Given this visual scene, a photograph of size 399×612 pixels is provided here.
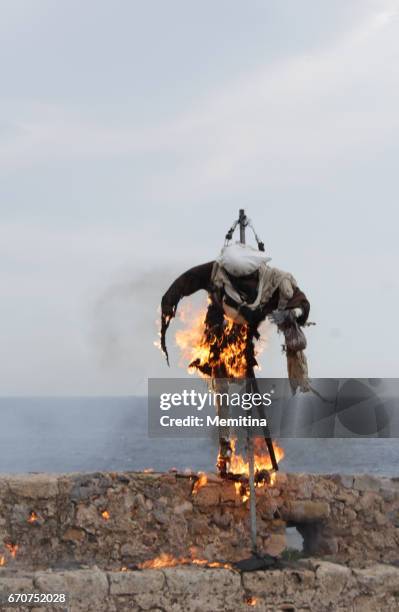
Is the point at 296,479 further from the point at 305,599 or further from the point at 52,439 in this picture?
the point at 52,439

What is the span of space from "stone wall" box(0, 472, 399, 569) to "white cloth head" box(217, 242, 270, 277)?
2.72 metres

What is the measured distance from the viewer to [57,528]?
10.4 m

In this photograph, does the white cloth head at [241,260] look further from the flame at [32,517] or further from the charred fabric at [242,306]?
the flame at [32,517]

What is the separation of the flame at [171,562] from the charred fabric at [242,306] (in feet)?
4.67

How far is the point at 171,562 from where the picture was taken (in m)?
9.89

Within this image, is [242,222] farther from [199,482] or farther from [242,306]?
[199,482]

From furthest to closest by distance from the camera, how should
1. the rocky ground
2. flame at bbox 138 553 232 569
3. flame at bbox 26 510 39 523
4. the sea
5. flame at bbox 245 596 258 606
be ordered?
1. the sea
2. flame at bbox 26 510 39 523
3. flame at bbox 138 553 232 569
4. the rocky ground
5. flame at bbox 245 596 258 606

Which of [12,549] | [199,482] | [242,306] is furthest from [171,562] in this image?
[242,306]

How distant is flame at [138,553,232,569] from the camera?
31.3ft

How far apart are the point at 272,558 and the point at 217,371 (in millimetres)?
2488

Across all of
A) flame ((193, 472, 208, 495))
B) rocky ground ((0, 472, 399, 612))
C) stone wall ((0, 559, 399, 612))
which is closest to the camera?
stone wall ((0, 559, 399, 612))

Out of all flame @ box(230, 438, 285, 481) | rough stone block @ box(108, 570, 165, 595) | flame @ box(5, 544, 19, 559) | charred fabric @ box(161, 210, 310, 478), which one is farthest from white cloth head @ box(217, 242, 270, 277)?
flame @ box(5, 544, 19, 559)

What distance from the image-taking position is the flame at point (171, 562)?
955 cm

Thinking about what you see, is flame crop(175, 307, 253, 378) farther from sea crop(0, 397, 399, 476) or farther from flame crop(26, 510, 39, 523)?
sea crop(0, 397, 399, 476)
